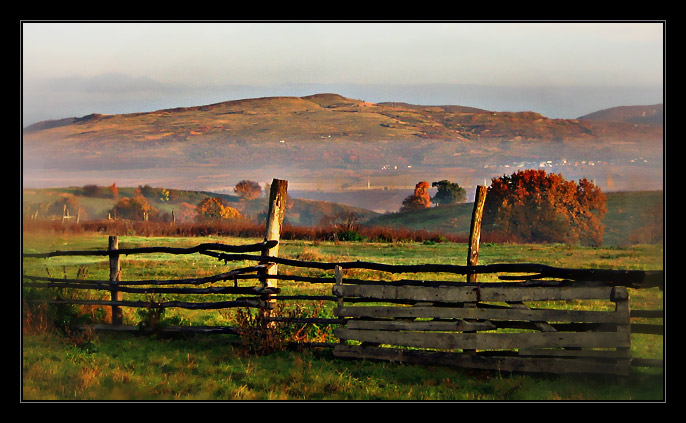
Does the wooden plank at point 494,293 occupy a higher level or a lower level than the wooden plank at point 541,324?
higher

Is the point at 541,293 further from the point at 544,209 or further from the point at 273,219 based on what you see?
the point at 544,209

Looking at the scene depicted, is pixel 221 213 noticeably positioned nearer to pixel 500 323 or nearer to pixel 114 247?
pixel 114 247

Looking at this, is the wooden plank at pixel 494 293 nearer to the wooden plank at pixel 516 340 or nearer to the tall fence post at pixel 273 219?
the wooden plank at pixel 516 340

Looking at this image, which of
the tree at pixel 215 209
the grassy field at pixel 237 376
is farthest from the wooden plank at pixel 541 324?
the tree at pixel 215 209

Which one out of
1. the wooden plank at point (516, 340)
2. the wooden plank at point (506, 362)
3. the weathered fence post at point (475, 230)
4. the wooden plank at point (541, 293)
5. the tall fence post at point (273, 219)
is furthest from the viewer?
the weathered fence post at point (475, 230)

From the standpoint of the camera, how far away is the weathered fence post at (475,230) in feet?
32.3

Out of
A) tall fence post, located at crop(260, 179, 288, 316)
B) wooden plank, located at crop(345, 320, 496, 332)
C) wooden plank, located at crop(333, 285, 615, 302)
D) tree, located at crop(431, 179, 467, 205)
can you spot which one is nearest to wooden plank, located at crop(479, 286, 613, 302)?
wooden plank, located at crop(333, 285, 615, 302)

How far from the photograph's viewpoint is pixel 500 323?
8383 millimetres

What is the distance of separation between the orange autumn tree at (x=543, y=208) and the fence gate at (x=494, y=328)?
33.4 meters

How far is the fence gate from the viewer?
7789 mm

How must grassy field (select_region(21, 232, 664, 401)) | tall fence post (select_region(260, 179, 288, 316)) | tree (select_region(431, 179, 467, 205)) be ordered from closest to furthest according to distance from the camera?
grassy field (select_region(21, 232, 664, 401)) < tall fence post (select_region(260, 179, 288, 316)) < tree (select_region(431, 179, 467, 205))

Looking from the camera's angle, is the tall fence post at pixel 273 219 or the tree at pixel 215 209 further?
the tree at pixel 215 209

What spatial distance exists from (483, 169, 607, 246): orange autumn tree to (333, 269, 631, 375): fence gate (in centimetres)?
3345

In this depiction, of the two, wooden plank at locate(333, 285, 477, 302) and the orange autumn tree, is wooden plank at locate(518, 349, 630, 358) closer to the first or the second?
wooden plank at locate(333, 285, 477, 302)
